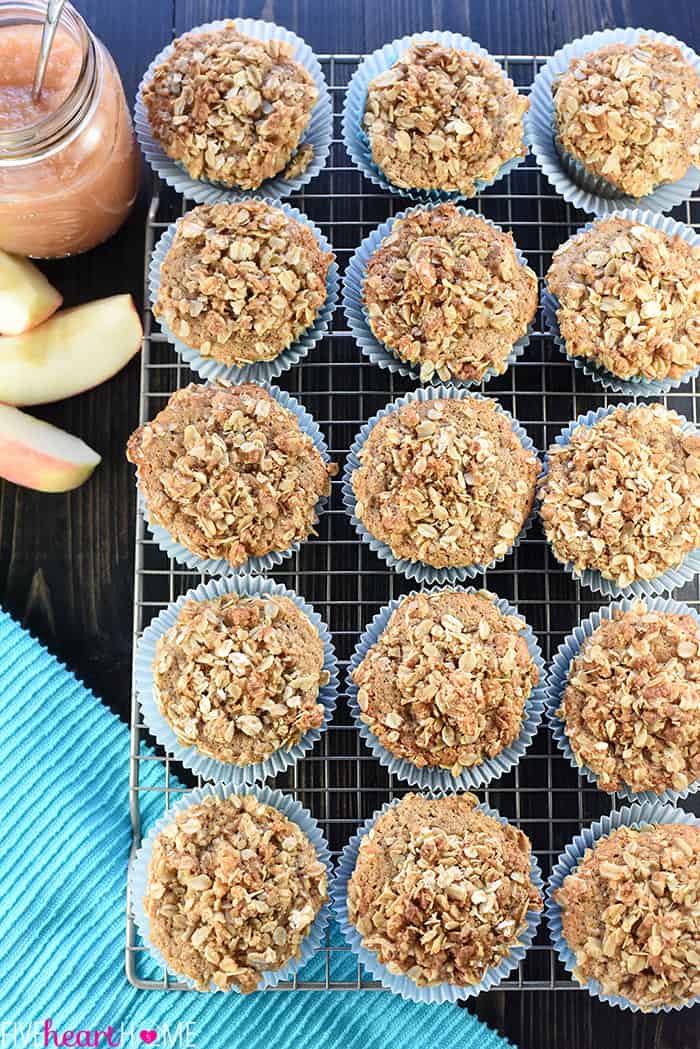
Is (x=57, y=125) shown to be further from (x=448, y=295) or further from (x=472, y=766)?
(x=472, y=766)

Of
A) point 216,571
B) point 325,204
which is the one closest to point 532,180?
point 325,204

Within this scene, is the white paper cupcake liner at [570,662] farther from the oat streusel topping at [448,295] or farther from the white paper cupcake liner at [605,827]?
the oat streusel topping at [448,295]

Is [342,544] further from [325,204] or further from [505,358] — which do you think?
[325,204]

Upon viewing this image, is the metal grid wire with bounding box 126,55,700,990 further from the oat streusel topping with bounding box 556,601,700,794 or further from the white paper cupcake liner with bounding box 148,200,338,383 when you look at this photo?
the oat streusel topping with bounding box 556,601,700,794

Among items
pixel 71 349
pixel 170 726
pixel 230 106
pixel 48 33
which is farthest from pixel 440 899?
pixel 48 33

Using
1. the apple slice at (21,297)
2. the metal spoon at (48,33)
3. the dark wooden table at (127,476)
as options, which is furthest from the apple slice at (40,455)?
the metal spoon at (48,33)

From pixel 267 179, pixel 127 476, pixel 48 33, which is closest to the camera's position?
pixel 48 33
